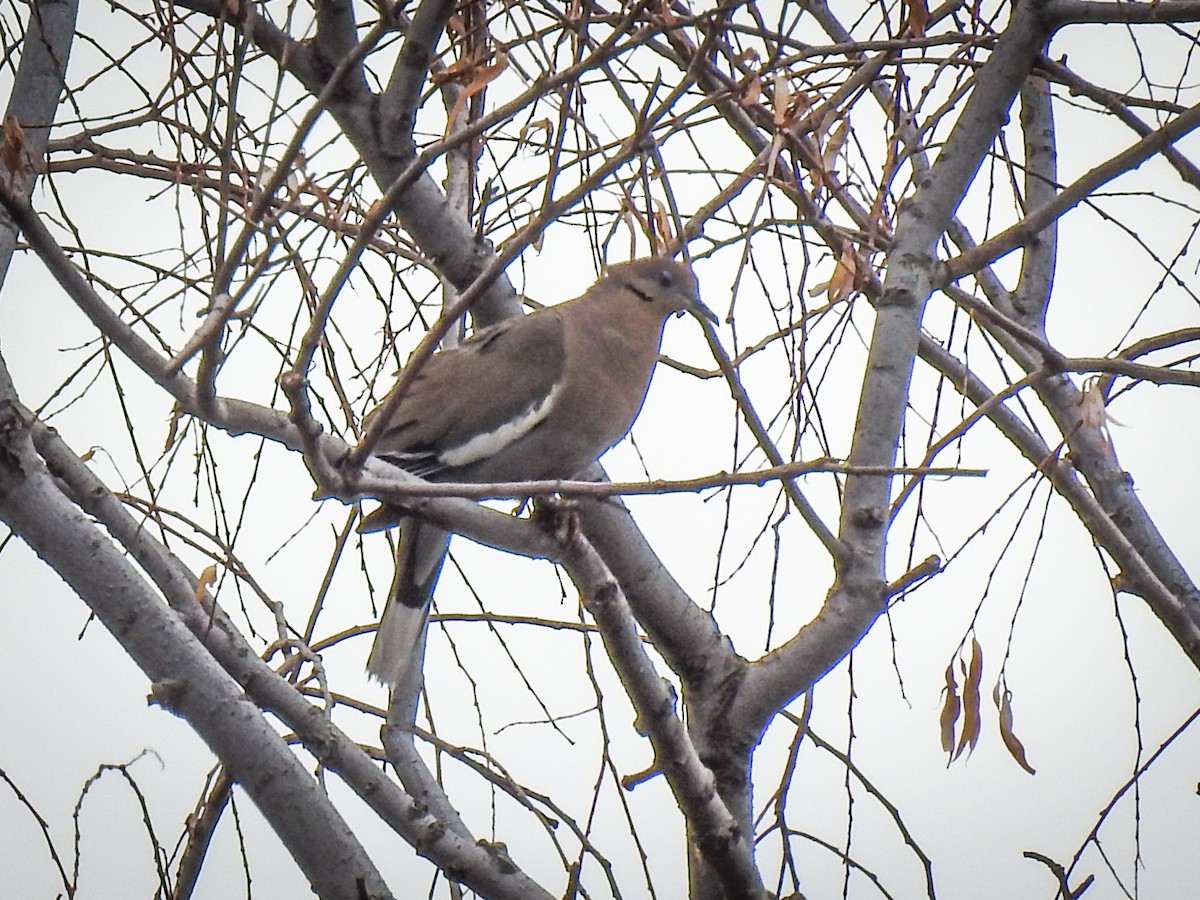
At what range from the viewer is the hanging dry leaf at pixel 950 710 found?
1788 millimetres

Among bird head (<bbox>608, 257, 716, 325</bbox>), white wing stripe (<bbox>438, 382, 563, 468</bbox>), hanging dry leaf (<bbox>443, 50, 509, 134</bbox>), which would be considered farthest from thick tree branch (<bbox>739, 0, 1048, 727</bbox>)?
bird head (<bbox>608, 257, 716, 325</bbox>)

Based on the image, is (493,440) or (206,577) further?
(493,440)

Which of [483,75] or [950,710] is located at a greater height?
[483,75]

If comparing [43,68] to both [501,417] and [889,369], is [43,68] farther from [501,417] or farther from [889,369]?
[889,369]

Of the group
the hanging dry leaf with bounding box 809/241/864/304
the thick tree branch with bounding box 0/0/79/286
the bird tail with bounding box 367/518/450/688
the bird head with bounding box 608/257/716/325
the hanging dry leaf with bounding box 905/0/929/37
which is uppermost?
the bird head with bounding box 608/257/716/325

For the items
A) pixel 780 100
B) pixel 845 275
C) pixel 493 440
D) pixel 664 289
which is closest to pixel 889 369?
pixel 845 275

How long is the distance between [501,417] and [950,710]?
104 centimetres

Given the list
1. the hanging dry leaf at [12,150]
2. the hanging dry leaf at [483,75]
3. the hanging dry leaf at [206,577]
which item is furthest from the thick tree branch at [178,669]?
the hanging dry leaf at [483,75]

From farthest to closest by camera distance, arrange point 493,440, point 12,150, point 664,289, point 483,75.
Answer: point 664,289 < point 493,440 < point 483,75 < point 12,150

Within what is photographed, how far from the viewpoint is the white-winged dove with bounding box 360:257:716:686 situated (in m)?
2.36

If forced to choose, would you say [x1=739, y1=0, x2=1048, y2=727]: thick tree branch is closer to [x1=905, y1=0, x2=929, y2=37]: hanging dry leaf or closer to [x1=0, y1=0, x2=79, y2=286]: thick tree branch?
[x1=905, y1=0, x2=929, y2=37]: hanging dry leaf

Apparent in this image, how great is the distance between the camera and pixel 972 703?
69.4 inches

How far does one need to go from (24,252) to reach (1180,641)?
206cm

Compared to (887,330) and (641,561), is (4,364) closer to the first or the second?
(641,561)
